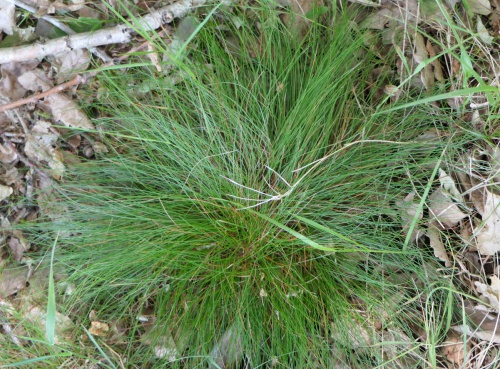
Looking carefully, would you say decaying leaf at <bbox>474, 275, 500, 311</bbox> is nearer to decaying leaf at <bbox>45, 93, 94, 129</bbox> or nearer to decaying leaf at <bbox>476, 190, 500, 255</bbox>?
decaying leaf at <bbox>476, 190, 500, 255</bbox>

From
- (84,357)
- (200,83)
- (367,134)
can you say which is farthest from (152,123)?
(84,357)

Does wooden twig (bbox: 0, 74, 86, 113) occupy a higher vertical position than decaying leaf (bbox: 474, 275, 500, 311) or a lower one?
higher

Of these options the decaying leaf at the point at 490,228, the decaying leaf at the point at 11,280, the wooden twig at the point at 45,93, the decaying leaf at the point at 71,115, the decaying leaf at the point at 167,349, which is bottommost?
the decaying leaf at the point at 167,349

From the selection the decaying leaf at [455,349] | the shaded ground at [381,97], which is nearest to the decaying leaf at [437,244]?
the shaded ground at [381,97]

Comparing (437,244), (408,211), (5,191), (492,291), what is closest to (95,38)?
(5,191)

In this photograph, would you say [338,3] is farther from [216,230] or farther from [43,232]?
[43,232]

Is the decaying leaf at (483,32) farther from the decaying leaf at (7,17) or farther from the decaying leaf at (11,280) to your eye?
the decaying leaf at (11,280)

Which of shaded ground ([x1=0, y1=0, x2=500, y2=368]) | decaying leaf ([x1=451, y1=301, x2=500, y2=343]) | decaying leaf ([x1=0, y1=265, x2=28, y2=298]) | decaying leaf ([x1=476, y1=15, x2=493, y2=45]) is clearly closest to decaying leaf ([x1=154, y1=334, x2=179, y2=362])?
shaded ground ([x1=0, y1=0, x2=500, y2=368])
